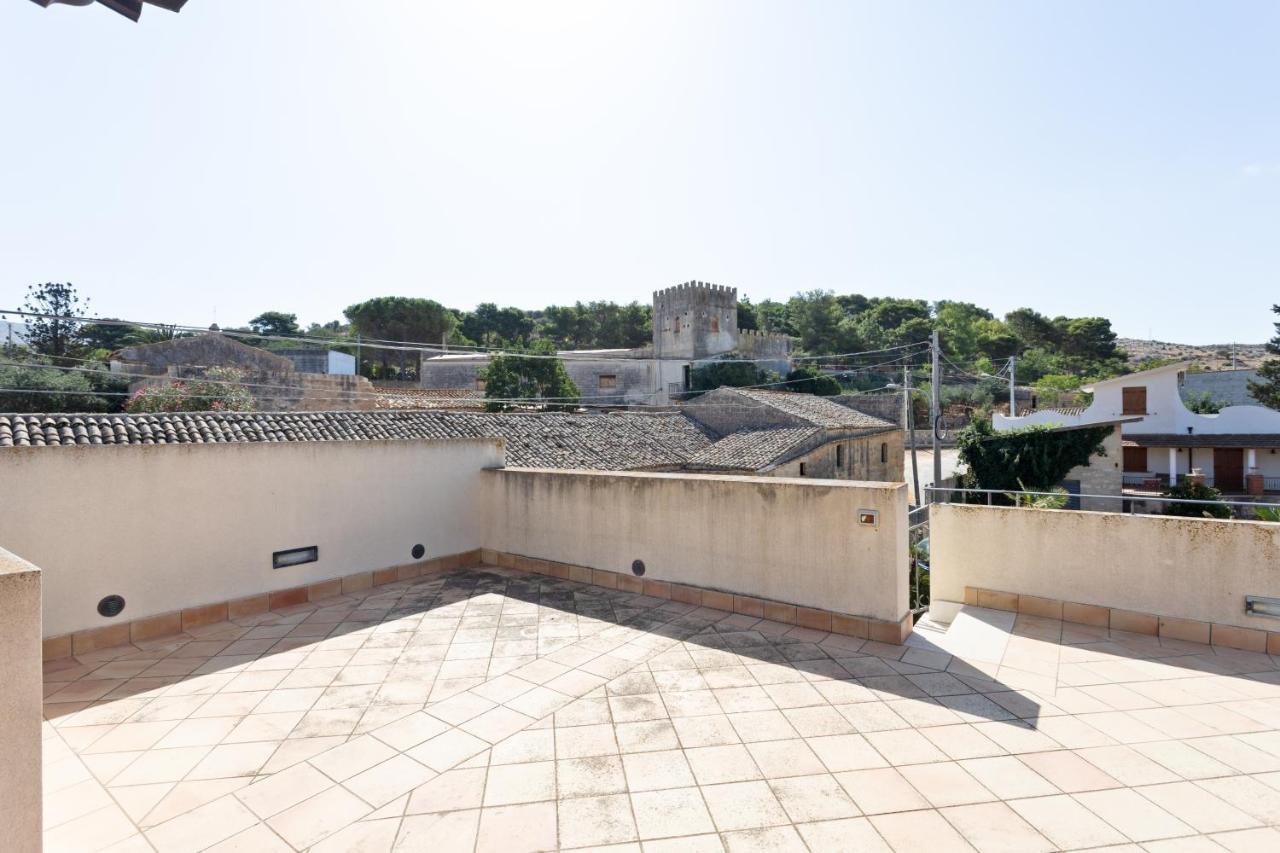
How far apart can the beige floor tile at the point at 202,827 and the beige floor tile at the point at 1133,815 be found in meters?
3.94

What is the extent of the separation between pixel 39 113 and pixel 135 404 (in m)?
15.6

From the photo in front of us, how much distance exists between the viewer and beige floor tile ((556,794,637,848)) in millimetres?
2557

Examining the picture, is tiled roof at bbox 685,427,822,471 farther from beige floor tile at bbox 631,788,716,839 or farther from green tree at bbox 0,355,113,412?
green tree at bbox 0,355,113,412

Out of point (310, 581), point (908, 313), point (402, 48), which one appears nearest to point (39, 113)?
point (402, 48)

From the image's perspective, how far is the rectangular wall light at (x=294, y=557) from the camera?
611cm

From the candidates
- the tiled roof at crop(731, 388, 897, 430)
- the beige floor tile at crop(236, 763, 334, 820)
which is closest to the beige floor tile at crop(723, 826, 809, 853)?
the beige floor tile at crop(236, 763, 334, 820)

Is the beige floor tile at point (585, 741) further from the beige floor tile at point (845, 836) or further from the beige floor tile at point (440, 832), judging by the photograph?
the beige floor tile at point (845, 836)

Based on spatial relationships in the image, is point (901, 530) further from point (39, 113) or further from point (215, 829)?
point (39, 113)

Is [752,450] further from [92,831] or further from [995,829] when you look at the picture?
[92,831]

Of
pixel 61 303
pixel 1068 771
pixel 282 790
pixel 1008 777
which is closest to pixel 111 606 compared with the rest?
pixel 282 790

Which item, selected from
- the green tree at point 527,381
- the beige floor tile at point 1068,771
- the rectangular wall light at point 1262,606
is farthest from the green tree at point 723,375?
the beige floor tile at point 1068,771

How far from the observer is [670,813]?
2727 millimetres

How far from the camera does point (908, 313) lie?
2109 inches

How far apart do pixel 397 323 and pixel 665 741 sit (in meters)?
41.3
